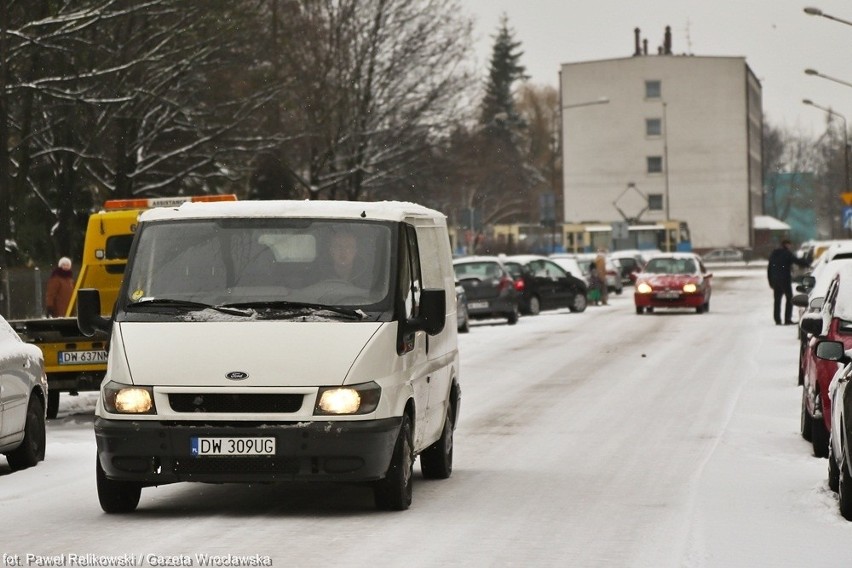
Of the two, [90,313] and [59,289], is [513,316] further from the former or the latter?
[90,313]

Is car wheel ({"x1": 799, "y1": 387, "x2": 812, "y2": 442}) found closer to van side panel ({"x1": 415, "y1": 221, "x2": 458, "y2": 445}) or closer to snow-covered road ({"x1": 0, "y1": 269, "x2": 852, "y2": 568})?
snow-covered road ({"x1": 0, "y1": 269, "x2": 852, "y2": 568})

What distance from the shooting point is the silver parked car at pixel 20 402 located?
12.8 meters

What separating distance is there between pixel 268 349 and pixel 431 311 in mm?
1105

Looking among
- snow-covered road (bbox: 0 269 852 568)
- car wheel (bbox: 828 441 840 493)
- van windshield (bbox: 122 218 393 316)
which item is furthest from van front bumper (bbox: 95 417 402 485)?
car wheel (bbox: 828 441 840 493)

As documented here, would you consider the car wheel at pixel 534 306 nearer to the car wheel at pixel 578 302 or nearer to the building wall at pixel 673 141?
the car wheel at pixel 578 302

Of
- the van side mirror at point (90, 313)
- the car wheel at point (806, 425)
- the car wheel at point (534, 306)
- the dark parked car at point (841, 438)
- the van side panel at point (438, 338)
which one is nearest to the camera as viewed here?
the dark parked car at point (841, 438)

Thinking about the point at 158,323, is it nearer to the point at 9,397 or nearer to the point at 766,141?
the point at 9,397

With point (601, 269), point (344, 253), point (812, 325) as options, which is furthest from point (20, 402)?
point (601, 269)

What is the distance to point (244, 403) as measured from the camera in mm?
9656

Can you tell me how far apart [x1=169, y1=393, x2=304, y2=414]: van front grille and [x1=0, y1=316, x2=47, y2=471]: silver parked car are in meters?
3.47

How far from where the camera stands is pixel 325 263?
10430 mm

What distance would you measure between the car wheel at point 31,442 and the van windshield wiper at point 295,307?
Answer: 3.88 meters

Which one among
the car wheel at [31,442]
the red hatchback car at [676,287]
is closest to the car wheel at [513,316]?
the red hatchback car at [676,287]

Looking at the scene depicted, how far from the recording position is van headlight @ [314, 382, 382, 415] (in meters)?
9.66
